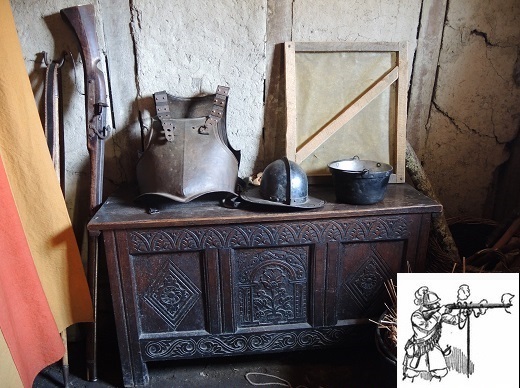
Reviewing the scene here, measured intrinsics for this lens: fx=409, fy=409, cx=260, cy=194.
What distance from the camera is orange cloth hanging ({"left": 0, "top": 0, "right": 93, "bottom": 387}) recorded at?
1.58 metres

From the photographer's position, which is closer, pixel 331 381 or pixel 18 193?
pixel 18 193

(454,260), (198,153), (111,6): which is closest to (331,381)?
(454,260)

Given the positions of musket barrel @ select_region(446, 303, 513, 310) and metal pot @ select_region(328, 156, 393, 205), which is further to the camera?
metal pot @ select_region(328, 156, 393, 205)

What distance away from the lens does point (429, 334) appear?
3.95ft

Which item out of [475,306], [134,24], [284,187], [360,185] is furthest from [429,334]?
[134,24]

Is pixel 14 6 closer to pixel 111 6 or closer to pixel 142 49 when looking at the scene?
pixel 111 6

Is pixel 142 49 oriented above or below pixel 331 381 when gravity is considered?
above

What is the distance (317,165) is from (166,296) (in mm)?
922

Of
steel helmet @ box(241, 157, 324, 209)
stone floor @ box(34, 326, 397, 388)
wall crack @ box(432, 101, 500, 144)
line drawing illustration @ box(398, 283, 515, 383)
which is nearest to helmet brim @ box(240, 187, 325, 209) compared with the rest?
steel helmet @ box(241, 157, 324, 209)

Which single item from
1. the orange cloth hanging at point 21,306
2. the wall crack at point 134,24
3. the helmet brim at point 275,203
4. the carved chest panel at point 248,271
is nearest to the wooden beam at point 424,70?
the carved chest panel at point 248,271

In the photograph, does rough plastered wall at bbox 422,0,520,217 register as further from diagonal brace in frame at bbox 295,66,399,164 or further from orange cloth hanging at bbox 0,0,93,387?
orange cloth hanging at bbox 0,0,93,387

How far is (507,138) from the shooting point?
83.0 inches

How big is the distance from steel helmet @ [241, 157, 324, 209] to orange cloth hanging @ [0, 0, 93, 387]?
0.81m

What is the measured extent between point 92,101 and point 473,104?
180 centimetres
